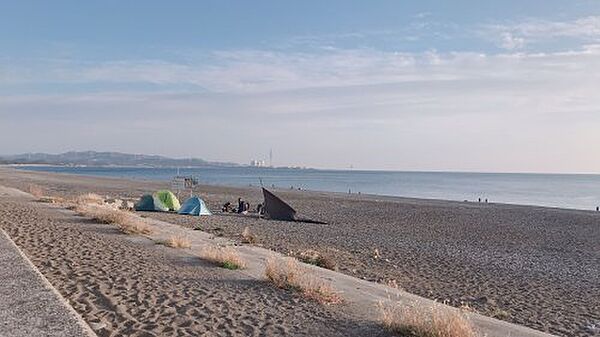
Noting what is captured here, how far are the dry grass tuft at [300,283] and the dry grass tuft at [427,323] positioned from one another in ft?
4.69

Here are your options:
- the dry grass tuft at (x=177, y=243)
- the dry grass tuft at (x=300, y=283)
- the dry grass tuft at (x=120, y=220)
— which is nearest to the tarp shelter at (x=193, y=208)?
the dry grass tuft at (x=120, y=220)

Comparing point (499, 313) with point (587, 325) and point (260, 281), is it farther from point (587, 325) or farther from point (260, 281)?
point (260, 281)

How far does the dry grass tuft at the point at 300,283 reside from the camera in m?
8.77

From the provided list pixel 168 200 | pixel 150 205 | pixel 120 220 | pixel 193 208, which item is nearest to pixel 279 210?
pixel 193 208

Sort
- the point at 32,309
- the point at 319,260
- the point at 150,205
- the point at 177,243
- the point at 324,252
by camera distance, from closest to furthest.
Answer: the point at 32,309 → the point at 319,260 → the point at 177,243 → the point at 324,252 → the point at 150,205

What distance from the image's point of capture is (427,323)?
6.67 metres

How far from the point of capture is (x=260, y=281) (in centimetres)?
1011

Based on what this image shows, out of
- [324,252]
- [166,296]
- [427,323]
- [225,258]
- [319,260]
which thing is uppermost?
[427,323]

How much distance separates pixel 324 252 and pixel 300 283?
7118 millimetres

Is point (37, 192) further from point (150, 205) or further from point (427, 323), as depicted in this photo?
point (427, 323)

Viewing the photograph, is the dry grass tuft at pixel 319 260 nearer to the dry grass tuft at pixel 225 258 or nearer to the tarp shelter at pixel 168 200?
the dry grass tuft at pixel 225 258

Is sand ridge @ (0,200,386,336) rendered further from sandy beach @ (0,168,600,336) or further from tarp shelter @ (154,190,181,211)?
tarp shelter @ (154,190,181,211)

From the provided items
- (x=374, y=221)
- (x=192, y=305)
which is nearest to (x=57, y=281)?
(x=192, y=305)

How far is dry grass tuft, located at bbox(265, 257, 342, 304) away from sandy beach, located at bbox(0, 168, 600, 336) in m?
0.23
